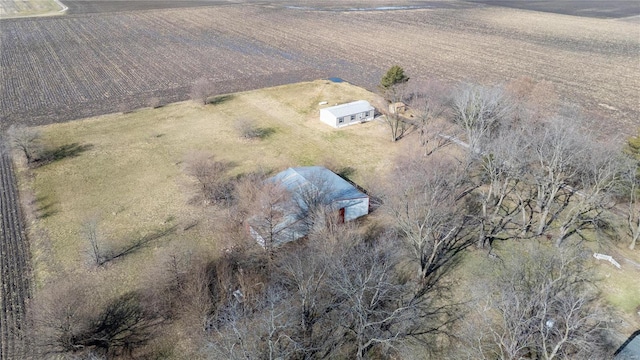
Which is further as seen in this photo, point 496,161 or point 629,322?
point 496,161

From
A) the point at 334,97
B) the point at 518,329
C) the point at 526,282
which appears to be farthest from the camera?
the point at 334,97

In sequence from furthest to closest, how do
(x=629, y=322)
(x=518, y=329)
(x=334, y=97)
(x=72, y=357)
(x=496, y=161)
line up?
(x=334, y=97) < (x=496, y=161) < (x=629, y=322) < (x=72, y=357) < (x=518, y=329)

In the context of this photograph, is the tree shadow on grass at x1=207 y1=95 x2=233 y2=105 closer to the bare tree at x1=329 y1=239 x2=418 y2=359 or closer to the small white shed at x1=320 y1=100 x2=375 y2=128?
the small white shed at x1=320 y1=100 x2=375 y2=128

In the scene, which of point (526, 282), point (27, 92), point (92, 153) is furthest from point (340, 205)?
point (27, 92)

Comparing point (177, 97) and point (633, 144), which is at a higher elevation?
point (633, 144)

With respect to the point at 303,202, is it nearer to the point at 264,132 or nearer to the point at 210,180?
the point at 210,180

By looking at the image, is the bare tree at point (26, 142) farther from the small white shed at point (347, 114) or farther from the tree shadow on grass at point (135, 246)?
the small white shed at point (347, 114)

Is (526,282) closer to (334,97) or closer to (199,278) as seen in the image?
(199,278)

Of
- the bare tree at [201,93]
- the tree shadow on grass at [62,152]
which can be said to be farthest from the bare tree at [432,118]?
the tree shadow on grass at [62,152]
